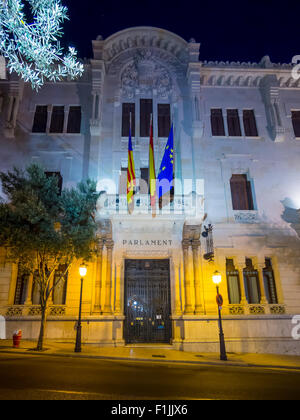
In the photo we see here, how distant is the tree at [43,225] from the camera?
41.8 ft

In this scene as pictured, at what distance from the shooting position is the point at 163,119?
787 inches

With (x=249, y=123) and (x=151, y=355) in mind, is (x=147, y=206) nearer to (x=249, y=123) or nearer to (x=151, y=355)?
(x=151, y=355)

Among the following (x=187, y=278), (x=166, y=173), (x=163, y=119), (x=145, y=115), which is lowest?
(x=187, y=278)

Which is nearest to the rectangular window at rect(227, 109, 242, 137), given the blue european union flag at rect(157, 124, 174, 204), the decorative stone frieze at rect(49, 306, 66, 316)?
the blue european union flag at rect(157, 124, 174, 204)

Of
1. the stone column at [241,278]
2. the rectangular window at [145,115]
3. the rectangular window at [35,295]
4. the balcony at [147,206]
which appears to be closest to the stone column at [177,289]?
the balcony at [147,206]

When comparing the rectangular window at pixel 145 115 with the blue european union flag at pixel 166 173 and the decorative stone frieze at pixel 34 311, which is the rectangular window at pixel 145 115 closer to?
the blue european union flag at pixel 166 173

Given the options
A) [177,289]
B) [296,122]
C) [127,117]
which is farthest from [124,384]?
[296,122]

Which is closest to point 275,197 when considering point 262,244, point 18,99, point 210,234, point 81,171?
point 262,244

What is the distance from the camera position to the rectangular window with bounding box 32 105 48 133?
19.3 metres

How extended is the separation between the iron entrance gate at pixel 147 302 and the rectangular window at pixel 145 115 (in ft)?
29.2

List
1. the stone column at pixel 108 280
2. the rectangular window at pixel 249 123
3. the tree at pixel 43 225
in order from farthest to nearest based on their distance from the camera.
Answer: the rectangular window at pixel 249 123 < the stone column at pixel 108 280 < the tree at pixel 43 225

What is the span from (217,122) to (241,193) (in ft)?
17.8

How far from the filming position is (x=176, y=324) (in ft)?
50.3
